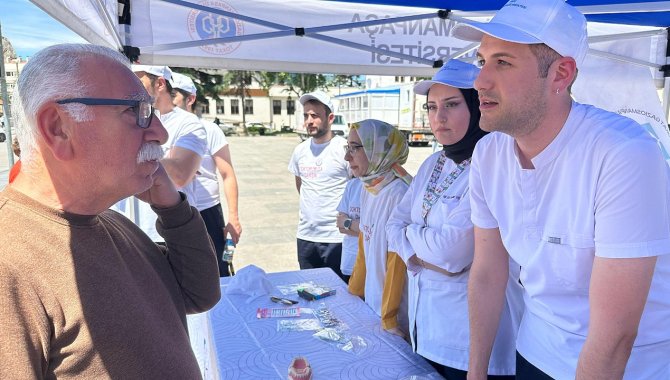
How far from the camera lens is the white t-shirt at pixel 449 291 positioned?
5.39ft

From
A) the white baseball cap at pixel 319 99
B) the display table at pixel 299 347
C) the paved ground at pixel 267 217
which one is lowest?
the paved ground at pixel 267 217

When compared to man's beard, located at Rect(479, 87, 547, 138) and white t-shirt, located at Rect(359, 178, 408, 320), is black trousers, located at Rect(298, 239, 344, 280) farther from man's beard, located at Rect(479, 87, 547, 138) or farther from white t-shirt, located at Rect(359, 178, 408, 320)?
man's beard, located at Rect(479, 87, 547, 138)

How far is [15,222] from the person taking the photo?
2.76ft

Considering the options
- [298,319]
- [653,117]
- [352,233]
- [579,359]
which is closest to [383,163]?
[352,233]

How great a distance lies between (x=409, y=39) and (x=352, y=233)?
65.6 inches

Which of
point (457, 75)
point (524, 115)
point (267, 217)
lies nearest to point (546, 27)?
point (524, 115)

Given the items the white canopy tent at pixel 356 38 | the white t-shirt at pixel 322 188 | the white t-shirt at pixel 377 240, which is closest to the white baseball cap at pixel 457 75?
the white t-shirt at pixel 377 240

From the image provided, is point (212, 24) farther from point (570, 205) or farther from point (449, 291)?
point (570, 205)

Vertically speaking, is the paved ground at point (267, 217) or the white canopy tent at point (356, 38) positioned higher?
the white canopy tent at point (356, 38)

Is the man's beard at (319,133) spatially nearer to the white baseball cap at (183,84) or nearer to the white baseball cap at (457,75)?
the white baseball cap at (183,84)

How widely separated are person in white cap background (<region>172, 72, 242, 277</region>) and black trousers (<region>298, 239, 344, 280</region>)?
23.4 inches

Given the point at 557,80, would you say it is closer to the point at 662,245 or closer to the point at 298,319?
the point at 662,245

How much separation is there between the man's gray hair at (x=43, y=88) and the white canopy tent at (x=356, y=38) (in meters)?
1.50

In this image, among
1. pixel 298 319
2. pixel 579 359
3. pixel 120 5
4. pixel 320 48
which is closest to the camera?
pixel 579 359
